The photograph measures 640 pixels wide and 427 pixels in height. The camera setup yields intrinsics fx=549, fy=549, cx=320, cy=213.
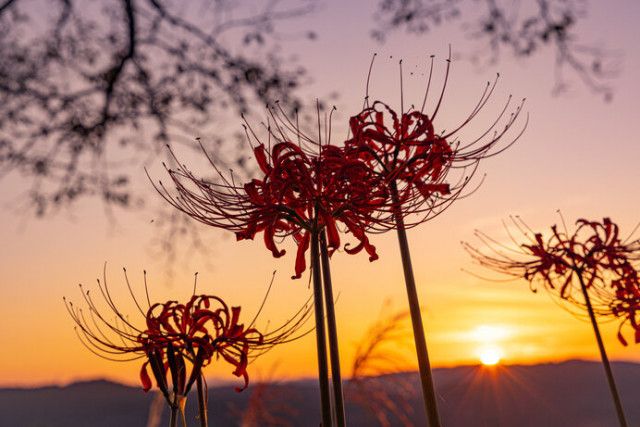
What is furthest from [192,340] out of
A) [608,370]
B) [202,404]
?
[608,370]

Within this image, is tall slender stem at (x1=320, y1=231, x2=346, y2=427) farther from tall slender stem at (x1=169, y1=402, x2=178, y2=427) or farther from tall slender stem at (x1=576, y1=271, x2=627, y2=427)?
tall slender stem at (x1=576, y1=271, x2=627, y2=427)

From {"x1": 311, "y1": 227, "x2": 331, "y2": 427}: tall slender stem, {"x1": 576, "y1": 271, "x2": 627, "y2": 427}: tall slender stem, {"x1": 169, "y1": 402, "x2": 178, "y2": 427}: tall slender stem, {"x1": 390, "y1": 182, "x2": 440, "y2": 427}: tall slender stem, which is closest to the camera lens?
{"x1": 311, "y1": 227, "x2": 331, "y2": 427}: tall slender stem

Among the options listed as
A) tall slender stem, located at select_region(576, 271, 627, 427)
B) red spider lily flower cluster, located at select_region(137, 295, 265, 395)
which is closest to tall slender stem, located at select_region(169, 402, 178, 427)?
red spider lily flower cluster, located at select_region(137, 295, 265, 395)

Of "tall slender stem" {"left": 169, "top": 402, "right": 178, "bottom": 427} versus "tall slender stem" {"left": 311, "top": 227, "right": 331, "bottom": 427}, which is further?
"tall slender stem" {"left": 169, "top": 402, "right": 178, "bottom": 427}

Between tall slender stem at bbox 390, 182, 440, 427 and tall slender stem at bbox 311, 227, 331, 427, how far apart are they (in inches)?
18.3

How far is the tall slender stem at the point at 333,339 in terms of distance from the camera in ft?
6.93

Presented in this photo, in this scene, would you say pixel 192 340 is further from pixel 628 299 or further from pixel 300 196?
pixel 628 299

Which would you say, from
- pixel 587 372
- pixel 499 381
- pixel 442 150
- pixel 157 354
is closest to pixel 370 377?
pixel 157 354

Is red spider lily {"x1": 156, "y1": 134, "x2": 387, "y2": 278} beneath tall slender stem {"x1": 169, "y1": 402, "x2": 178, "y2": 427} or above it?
above

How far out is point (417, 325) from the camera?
95.7 inches

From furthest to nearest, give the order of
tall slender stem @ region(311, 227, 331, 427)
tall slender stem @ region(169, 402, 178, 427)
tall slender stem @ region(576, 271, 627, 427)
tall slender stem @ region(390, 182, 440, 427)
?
tall slender stem @ region(576, 271, 627, 427) < tall slender stem @ region(169, 402, 178, 427) < tall slender stem @ region(390, 182, 440, 427) < tall slender stem @ region(311, 227, 331, 427)

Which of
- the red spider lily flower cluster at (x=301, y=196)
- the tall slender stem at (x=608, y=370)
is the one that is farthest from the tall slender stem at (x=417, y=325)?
the tall slender stem at (x=608, y=370)

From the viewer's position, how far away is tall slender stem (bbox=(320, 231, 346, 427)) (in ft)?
6.93

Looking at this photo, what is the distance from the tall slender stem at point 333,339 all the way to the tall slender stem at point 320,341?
4 cm
